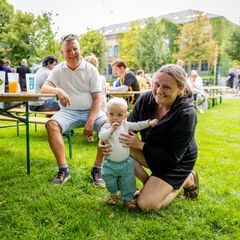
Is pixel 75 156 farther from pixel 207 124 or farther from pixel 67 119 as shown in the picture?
pixel 207 124

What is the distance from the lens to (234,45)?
2669 centimetres

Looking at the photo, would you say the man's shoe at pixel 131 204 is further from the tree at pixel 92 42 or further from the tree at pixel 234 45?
the tree at pixel 92 42

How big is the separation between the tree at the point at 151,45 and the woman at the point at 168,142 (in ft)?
95.4

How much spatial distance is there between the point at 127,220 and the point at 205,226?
1.91 feet

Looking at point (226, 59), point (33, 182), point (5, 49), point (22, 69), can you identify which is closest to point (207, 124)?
point (33, 182)

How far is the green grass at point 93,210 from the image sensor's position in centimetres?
204

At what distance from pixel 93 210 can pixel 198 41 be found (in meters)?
29.0

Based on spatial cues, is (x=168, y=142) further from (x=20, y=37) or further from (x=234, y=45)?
(x=20, y=37)

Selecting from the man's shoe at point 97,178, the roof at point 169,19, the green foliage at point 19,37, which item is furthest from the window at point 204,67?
the man's shoe at point 97,178

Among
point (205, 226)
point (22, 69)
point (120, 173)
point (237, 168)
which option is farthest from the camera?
point (22, 69)

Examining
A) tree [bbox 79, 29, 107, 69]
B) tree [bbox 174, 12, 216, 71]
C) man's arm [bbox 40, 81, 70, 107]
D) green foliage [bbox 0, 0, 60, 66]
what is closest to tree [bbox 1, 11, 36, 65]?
green foliage [bbox 0, 0, 60, 66]

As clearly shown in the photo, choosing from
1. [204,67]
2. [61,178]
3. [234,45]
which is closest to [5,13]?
[234,45]

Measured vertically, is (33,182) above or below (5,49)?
below

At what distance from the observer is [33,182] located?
9.88ft
